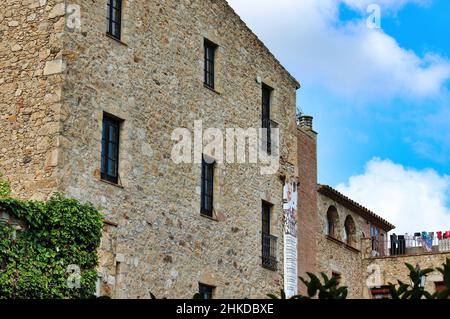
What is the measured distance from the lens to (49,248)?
14.4 meters

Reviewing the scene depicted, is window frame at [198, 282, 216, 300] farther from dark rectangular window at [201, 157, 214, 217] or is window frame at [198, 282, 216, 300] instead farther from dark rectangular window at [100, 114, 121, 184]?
dark rectangular window at [100, 114, 121, 184]

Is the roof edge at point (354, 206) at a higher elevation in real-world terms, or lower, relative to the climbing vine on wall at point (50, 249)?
higher

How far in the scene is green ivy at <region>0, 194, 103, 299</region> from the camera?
44.1 ft

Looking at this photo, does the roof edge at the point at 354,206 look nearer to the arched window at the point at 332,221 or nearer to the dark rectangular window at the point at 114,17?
the arched window at the point at 332,221

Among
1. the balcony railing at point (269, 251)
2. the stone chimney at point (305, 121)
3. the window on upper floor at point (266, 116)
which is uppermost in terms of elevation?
the stone chimney at point (305, 121)

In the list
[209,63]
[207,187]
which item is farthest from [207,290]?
[209,63]

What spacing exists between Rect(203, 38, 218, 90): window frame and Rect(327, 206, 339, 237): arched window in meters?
9.11

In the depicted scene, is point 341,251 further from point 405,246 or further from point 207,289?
point 207,289

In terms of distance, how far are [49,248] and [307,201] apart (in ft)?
38.9

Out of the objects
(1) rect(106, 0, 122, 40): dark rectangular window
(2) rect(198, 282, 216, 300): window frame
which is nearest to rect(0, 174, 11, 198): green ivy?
(1) rect(106, 0, 122, 40): dark rectangular window

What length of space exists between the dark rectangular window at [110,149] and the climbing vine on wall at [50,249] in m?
1.32

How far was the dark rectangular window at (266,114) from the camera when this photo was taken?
22.2 m

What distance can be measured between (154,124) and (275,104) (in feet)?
18.8

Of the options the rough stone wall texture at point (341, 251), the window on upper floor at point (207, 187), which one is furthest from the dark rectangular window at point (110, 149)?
the rough stone wall texture at point (341, 251)
